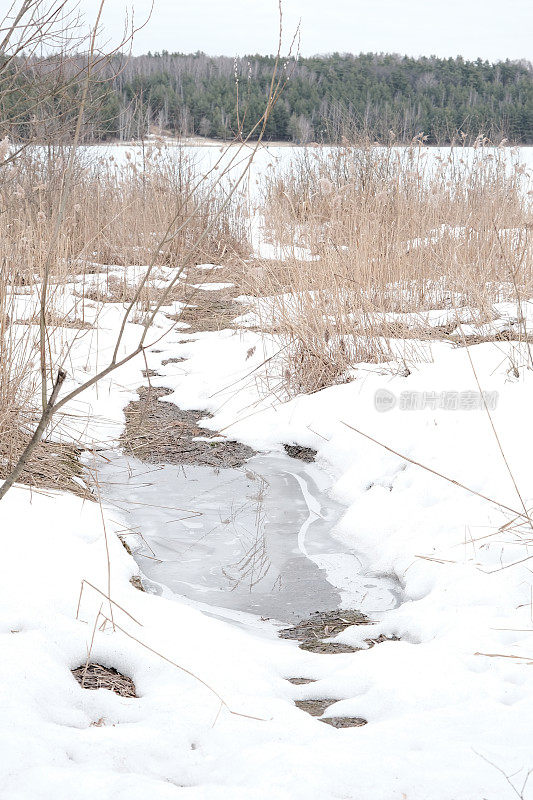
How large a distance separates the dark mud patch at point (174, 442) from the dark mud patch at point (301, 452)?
0.52 ft

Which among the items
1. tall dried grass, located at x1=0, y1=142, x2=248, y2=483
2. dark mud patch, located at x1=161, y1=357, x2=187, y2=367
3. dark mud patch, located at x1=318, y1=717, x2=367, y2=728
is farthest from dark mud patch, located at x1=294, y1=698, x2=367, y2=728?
dark mud patch, located at x1=161, y1=357, x2=187, y2=367

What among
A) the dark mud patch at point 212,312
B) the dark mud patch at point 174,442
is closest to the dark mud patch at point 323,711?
the dark mud patch at point 174,442

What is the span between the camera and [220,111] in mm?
13148

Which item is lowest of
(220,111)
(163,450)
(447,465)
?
(163,450)

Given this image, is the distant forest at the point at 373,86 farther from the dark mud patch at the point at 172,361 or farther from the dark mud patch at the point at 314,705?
the dark mud patch at the point at 314,705

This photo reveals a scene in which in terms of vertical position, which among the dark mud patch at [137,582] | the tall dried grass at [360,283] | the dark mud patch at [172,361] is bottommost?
the dark mud patch at [137,582]

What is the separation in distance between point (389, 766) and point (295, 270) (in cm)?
260

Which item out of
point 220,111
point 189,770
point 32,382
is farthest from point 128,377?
point 220,111

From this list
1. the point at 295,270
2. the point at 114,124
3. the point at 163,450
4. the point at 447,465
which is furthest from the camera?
the point at 114,124

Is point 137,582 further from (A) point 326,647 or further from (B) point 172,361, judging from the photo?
(B) point 172,361

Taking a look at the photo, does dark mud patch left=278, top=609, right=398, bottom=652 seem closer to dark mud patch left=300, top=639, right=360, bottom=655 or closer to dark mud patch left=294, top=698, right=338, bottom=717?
dark mud patch left=300, top=639, right=360, bottom=655

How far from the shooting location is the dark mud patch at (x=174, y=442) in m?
2.86

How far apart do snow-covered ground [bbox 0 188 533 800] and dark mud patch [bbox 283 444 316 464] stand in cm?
22

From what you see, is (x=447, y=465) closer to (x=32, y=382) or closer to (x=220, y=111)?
(x=32, y=382)
